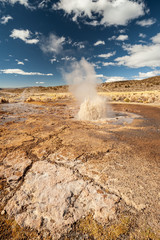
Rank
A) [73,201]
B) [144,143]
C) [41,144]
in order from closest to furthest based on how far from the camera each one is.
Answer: [73,201] → [41,144] → [144,143]

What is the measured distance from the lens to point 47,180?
191 cm

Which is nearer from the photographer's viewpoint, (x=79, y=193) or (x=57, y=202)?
(x=57, y=202)

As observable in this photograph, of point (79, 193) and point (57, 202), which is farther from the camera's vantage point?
point (79, 193)

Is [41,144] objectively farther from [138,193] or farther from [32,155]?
[138,193]

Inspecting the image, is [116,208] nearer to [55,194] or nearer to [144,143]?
[55,194]

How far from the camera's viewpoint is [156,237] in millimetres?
1225

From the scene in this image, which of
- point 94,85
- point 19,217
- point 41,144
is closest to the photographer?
point 19,217

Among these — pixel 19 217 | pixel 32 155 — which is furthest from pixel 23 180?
pixel 32 155

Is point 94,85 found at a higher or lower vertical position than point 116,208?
higher

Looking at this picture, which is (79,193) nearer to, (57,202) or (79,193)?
(79,193)

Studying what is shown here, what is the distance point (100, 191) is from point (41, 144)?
6.78 ft

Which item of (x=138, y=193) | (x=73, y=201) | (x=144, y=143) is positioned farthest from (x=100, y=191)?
(x=144, y=143)

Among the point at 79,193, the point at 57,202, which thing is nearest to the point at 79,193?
the point at 79,193

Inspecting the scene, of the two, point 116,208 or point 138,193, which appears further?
point 138,193
